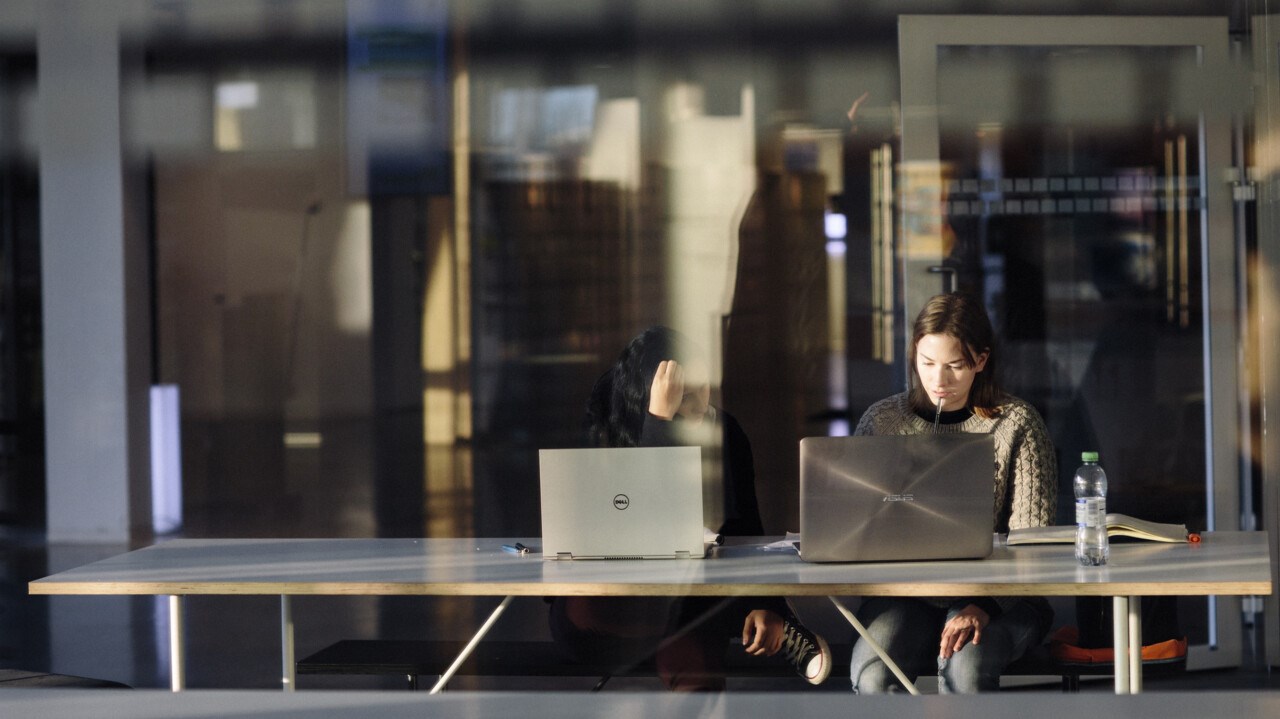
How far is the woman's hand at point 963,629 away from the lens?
2.71 meters

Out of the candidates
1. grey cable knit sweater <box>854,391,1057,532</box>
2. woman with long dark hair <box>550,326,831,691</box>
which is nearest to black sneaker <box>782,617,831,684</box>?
woman with long dark hair <box>550,326,831,691</box>

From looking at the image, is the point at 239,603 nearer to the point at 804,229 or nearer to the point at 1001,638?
the point at 804,229

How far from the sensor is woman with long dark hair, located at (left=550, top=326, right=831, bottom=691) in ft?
9.39

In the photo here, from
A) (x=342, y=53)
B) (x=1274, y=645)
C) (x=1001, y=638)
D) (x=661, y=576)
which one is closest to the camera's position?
(x=661, y=576)

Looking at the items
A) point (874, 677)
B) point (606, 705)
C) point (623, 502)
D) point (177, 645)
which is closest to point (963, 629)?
point (874, 677)

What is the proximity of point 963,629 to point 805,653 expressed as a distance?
35 centimetres

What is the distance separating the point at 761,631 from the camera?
2.81 meters

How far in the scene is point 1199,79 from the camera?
437 cm

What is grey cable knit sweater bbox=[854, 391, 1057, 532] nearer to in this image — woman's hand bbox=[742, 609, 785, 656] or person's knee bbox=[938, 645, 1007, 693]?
person's knee bbox=[938, 645, 1007, 693]

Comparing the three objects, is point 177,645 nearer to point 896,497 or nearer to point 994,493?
point 896,497

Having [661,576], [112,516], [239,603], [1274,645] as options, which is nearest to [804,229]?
[1274,645]

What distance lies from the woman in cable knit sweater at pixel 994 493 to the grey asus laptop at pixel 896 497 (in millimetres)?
247

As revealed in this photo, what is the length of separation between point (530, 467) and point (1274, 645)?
324 centimetres

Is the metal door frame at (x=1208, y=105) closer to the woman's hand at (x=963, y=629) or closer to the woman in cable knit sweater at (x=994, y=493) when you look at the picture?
the woman in cable knit sweater at (x=994, y=493)
